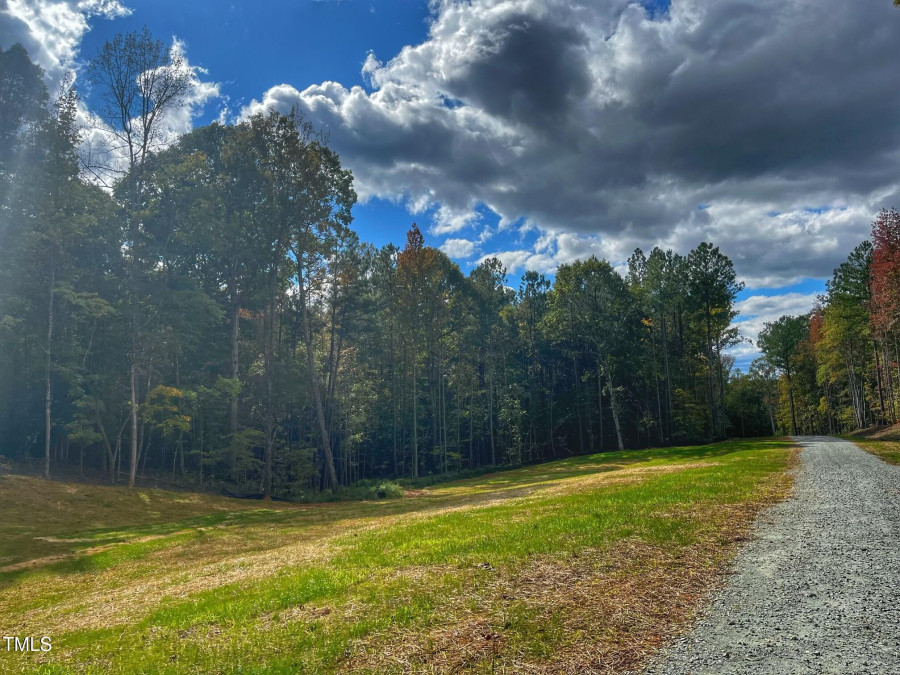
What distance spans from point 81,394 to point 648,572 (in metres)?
36.3

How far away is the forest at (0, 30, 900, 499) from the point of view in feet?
90.5

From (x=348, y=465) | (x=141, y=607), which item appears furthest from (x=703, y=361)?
(x=141, y=607)

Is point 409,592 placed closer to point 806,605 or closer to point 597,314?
point 806,605

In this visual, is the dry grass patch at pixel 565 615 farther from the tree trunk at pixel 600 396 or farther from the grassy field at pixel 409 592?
the tree trunk at pixel 600 396

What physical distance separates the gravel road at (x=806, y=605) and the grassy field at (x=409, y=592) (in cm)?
38

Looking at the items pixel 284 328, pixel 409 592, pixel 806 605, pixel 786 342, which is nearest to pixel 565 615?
pixel 409 592

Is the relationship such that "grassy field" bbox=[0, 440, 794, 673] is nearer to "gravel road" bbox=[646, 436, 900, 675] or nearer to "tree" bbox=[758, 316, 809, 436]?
"gravel road" bbox=[646, 436, 900, 675]

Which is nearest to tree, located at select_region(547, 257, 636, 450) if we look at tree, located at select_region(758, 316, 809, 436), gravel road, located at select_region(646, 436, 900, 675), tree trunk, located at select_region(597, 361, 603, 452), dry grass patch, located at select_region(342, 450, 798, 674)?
tree trunk, located at select_region(597, 361, 603, 452)

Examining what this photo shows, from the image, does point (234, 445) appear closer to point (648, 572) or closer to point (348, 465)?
point (348, 465)

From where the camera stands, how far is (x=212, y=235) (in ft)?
111

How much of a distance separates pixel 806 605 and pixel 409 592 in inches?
197

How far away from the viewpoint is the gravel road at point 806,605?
4.15m

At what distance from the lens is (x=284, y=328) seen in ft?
158

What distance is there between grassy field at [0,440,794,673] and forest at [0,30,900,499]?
18.8 metres
